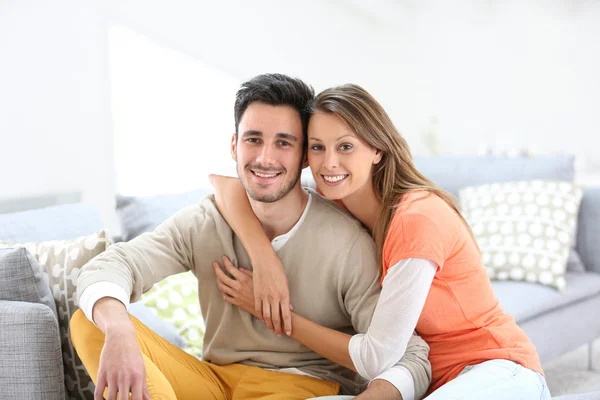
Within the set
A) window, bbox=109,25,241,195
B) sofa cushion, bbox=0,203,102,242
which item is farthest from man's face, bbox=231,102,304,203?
window, bbox=109,25,241,195

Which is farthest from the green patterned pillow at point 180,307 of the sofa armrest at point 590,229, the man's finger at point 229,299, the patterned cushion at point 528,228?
the sofa armrest at point 590,229

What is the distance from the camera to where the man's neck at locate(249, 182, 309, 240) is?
1.65 meters

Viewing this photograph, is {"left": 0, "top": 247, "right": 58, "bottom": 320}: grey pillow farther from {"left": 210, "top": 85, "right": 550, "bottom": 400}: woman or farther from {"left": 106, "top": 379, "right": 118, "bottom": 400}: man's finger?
{"left": 210, "top": 85, "right": 550, "bottom": 400}: woman

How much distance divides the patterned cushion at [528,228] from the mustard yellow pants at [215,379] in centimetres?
151

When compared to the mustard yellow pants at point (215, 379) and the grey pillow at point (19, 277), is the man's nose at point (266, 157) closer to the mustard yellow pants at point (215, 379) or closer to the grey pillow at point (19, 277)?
the mustard yellow pants at point (215, 379)

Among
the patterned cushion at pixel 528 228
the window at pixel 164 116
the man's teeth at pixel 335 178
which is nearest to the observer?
the man's teeth at pixel 335 178

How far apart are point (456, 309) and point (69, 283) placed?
974 millimetres

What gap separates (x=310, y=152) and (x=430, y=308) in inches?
18.9

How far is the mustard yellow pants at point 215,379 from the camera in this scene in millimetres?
1507

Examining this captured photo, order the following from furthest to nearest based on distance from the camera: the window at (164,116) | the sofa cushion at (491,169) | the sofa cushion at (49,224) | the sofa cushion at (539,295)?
Result: 1. the window at (164,116)
2. the sofa cushion at (491,169)
3. the sofa cushion at (539,295)
4. the sofa cushion at (49,224)

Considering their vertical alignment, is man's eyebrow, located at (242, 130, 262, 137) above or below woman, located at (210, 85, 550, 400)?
above

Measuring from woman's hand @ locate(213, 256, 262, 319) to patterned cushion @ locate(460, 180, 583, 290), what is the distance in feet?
5.10

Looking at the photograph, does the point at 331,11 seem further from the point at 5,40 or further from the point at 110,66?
the point at 5,40

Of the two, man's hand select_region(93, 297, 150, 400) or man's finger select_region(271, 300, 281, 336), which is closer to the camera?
man's hand select_region(93, 297, 150, 400)
